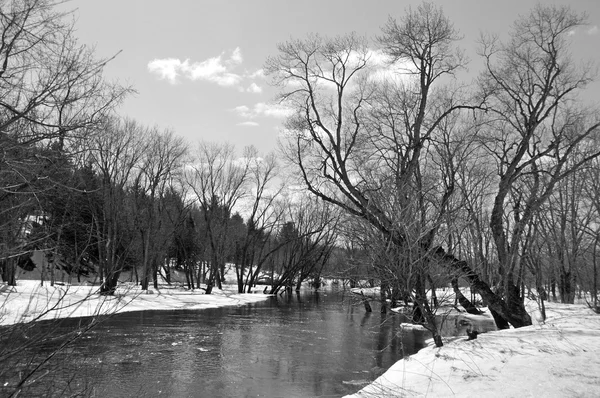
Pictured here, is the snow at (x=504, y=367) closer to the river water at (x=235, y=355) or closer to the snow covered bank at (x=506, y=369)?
the snow covered bank at (x=506, y=369)

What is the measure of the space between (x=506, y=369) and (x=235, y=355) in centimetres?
728

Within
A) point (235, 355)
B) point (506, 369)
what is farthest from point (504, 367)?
point (235, 355)

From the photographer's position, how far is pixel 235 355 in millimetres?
12625

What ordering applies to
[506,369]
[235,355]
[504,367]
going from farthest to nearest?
[235,355], [504,367], [506,369]

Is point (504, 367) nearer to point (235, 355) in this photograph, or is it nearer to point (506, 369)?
point (506, 369)

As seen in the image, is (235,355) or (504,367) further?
(235,355)

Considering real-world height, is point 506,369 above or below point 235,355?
above

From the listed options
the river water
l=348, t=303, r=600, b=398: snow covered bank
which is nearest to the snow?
l=348, t=303, r=600, b=398: snow covered bank

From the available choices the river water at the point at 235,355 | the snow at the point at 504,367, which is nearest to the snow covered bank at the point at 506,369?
the snow at the point at 504,367

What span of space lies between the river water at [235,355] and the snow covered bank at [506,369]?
1.41m

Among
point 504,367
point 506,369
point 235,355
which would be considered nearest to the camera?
point 506,369

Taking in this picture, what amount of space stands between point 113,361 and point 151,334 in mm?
4404

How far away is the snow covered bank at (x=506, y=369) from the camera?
697cm

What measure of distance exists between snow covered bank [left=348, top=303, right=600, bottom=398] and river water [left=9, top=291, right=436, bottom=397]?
141 centimetres
